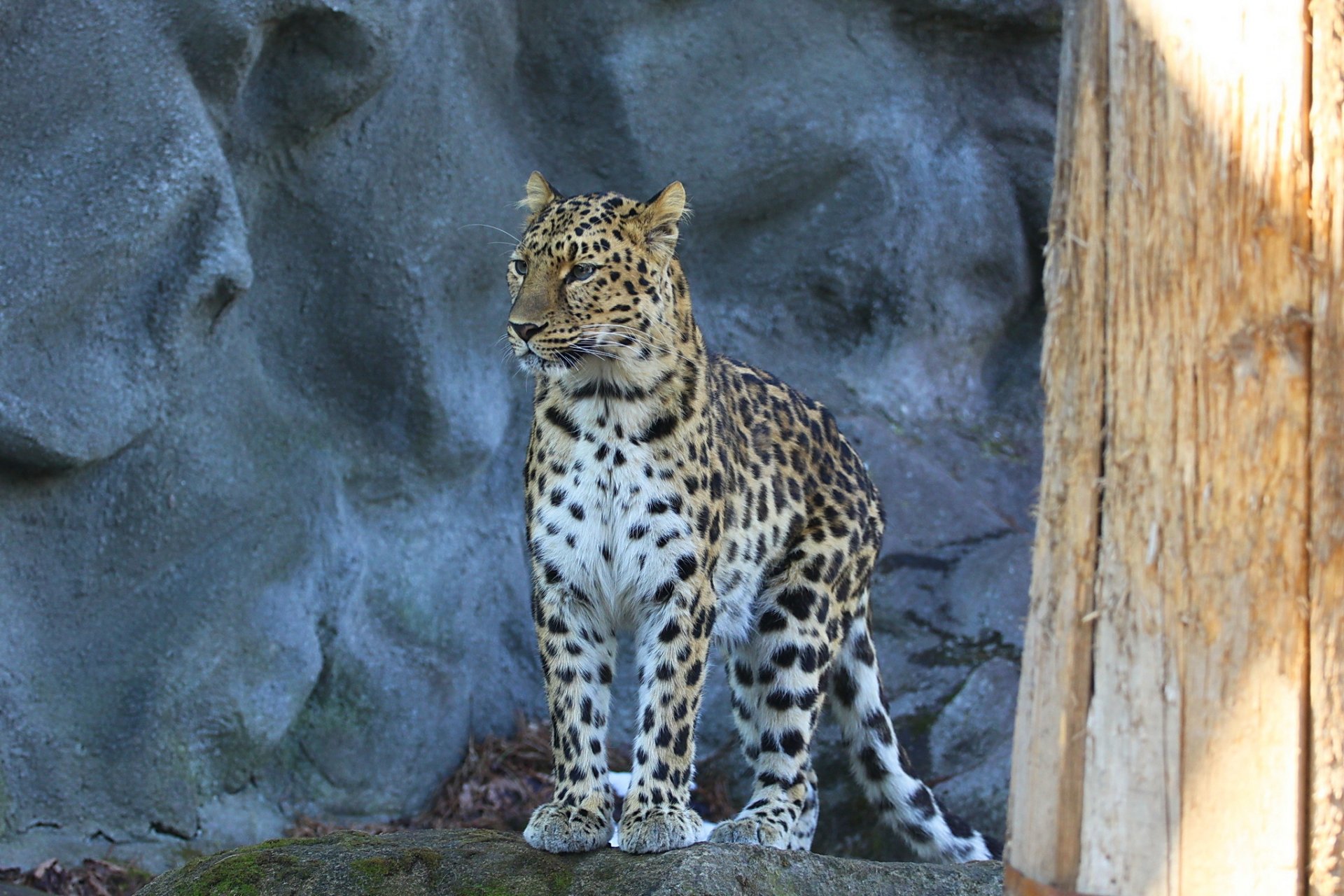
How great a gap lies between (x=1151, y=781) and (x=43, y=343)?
5054 mm

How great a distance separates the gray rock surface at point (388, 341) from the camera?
6430 mm

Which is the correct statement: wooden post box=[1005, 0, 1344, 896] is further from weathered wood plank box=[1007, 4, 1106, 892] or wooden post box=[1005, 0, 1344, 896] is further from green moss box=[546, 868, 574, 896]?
green moss box=[546, 868, 574, 896]

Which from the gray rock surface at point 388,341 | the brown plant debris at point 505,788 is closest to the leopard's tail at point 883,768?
the gray rock surface at point 388,341

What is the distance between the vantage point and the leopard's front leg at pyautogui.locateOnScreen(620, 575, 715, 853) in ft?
17.7

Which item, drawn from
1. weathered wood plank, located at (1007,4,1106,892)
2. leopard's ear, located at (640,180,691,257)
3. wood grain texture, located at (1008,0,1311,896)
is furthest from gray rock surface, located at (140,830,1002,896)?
leopard's ear, located at (640,180,691,257)

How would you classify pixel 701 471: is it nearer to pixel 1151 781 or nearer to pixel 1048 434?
pixel 1048 434

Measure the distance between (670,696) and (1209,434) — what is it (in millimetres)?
2742

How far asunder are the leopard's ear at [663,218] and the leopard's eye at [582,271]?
30 centimetres

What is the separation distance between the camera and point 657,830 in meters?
5.22

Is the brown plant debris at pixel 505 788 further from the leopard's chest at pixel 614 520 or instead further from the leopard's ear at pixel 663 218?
the leopard's ear at pixel 663 218

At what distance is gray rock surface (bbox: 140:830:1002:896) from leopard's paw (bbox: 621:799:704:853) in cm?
5

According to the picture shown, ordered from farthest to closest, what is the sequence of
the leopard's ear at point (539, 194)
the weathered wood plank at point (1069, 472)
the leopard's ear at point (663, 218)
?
the leopard's ear at point (539, 194), the leopard's ear at point (663, 218), the weathered wood plank at point (1069, 472)

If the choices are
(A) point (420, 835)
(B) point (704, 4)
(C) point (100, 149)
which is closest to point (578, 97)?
(B) point (704, 4)

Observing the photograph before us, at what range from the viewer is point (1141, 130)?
3.20 m
